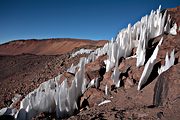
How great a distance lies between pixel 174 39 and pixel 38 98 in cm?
265

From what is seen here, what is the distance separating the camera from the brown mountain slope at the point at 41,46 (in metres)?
35.3

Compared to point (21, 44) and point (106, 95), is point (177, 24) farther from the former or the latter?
point (21, 44)

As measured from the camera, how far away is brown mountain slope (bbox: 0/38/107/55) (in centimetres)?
3533

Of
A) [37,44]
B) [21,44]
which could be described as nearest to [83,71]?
[37,44]

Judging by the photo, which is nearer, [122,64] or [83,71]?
[122,64]

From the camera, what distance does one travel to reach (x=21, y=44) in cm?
4531

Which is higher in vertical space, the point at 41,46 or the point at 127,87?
the point at 41,46

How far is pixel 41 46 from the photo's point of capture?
4100 centimetres

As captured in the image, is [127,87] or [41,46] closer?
[127,87]

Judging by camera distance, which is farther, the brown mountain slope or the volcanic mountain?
the brown mountain slope

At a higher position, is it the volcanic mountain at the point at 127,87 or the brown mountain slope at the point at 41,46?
the brown mountain slope at the point at 41,46

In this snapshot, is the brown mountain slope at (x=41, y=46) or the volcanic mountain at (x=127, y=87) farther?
the brown mountain slope at (x=41, y=46)

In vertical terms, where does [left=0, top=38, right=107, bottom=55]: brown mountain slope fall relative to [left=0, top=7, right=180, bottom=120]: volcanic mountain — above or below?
above

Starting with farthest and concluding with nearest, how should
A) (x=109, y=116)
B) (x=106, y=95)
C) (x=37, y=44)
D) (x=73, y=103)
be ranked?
(x=37, y=44)
(x=73, y=103)
(x=106, y=95)
(x=109, y=116)
